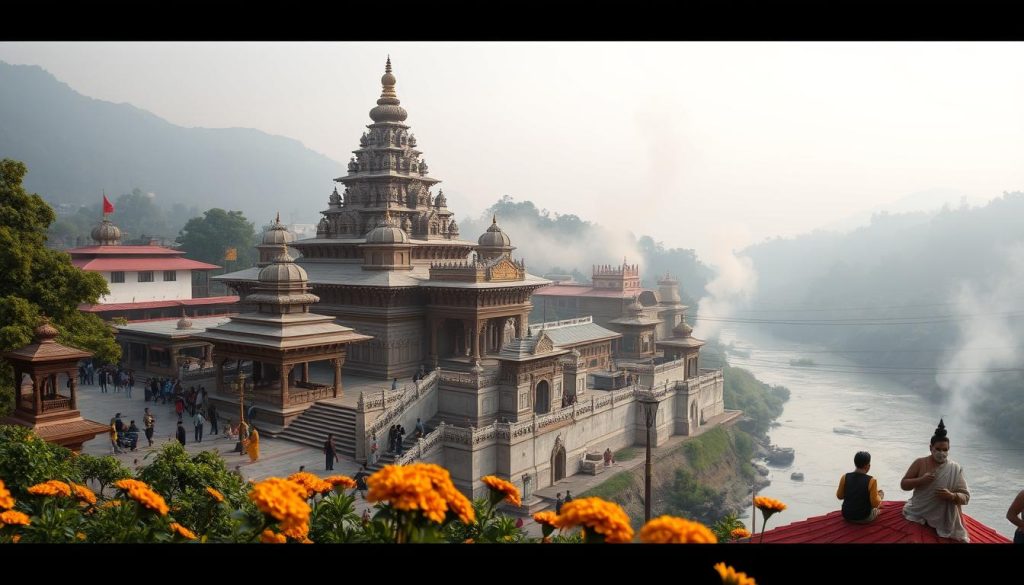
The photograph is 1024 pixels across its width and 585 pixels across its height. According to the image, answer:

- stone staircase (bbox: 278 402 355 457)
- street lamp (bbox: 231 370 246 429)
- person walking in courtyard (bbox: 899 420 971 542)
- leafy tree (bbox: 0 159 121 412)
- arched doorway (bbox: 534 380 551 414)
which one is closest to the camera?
person walking in courtyard (bbox: 899 420 971 542)

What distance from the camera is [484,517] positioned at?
17.5ft

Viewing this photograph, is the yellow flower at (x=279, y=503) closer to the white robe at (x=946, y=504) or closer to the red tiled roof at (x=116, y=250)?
the white robe at (x=946, y=504)

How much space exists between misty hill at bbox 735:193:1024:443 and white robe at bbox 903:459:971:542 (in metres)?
58.4

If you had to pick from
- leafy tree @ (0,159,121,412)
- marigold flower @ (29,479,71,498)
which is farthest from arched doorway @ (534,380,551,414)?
marigold flower @ (29,479,71,498)

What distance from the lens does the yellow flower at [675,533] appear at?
9.47ft

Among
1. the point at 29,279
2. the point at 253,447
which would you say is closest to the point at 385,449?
the point at 253,447

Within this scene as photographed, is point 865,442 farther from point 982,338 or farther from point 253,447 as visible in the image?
point 253,447

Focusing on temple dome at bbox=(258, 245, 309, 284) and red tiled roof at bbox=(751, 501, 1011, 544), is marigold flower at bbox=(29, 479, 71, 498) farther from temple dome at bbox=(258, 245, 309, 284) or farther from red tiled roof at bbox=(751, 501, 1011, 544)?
temple dome at bbox=(258, 245, 309, 284)

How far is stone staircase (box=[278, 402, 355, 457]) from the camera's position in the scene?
73.7ft

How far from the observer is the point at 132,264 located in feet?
135

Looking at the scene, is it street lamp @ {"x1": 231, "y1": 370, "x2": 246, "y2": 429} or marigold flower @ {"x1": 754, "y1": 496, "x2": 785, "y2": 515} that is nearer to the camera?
marigold flower @ {"x1": 754, "y1": 496, "x2": 785, "y2": 515}

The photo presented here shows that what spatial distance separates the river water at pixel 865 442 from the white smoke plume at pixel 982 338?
8.73ft

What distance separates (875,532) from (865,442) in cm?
5436
